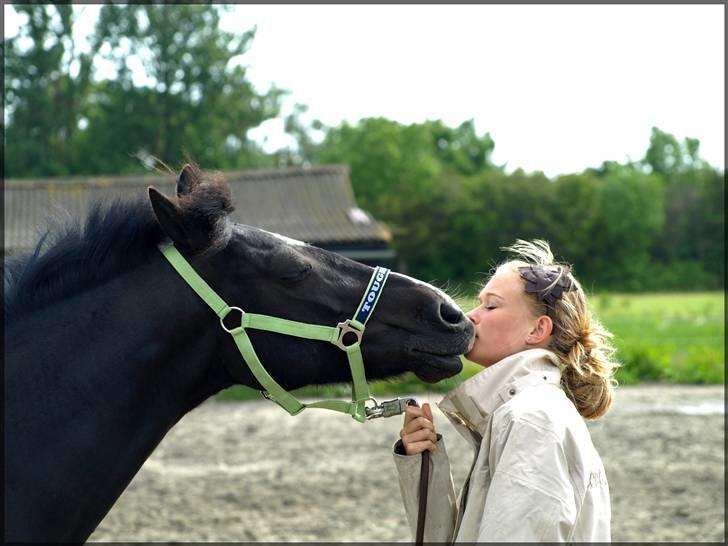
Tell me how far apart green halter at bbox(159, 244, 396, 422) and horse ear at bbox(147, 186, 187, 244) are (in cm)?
6

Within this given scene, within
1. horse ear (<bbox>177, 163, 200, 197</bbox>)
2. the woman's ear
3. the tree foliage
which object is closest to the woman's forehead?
the woman's ear

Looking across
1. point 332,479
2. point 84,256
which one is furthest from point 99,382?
point 332,479

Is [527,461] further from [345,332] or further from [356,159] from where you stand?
[356,159]

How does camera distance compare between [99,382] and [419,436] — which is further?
[419,436]

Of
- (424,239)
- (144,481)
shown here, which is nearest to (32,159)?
(424,239)

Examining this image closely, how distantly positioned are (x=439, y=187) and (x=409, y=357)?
142 feet

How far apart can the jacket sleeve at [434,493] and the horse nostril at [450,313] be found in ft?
1.14

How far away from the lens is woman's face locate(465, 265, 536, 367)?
2.43 m

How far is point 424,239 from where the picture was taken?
41969 millimetres

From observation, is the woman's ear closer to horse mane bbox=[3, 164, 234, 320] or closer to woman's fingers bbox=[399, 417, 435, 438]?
woman's fingers bbox=[399, 417, 435, 438]

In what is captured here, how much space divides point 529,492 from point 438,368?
0.59 m

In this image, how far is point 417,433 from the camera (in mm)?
2443

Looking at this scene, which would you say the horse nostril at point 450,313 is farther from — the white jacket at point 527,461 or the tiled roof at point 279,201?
the tiled roof at point 279,201

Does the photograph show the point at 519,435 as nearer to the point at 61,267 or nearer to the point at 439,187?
the point at 61,267
